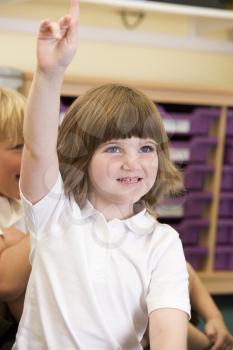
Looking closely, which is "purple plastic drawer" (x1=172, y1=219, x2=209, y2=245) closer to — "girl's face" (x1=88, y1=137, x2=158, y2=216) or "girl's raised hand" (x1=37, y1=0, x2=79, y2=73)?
"girl's face" (x1=88, y1=137, x2=158, y2=216)

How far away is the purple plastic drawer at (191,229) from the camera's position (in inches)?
65.2

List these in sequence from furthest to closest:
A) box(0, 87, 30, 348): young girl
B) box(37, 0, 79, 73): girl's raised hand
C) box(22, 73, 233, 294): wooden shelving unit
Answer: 1. box(22, 73, 233, 294): wooden shelving unit
2. box(0, 87, 30, 348): young girl
3. box(37, 0, 79, 73): girl's raised hand

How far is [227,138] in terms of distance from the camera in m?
1.70

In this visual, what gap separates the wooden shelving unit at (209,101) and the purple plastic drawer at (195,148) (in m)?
0.03

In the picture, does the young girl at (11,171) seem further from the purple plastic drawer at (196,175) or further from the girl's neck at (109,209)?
the purple plastic drawer at (196,175)

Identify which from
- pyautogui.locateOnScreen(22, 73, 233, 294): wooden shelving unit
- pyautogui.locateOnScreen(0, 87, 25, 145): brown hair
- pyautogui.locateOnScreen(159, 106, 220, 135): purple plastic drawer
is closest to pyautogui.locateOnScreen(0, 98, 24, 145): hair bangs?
pyautogui.locateOnScreen(0, 87, 25, 145): brown hair

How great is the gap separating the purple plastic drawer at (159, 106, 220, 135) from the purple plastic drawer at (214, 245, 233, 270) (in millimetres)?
392

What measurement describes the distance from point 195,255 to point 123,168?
1135mm

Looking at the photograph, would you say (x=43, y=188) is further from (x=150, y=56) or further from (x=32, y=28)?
(x=150, y=56)

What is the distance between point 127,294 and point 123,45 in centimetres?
136

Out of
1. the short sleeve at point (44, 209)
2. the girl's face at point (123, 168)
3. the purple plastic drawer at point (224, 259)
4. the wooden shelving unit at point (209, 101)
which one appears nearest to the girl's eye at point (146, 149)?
the girl's face at point (123, 168)

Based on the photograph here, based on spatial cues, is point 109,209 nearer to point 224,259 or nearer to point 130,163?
point 130,163

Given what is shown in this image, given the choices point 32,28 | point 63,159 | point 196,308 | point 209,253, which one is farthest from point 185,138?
point 63,159

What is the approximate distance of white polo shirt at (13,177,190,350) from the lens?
2.09ft
